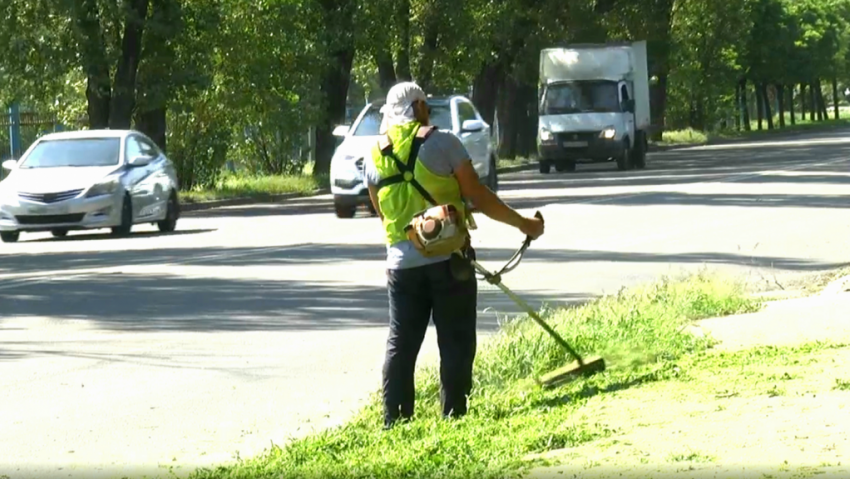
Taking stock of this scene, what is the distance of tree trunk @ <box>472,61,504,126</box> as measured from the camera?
5484 centimetres

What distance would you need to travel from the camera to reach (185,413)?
33.9 ft

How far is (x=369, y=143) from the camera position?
28281 mm

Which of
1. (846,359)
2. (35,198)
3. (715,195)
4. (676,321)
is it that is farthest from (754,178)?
(846,359)

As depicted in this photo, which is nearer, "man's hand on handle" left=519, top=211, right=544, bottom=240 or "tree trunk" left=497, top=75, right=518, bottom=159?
"man's hand on handle" left=519, top=211, right=544, bottom=240

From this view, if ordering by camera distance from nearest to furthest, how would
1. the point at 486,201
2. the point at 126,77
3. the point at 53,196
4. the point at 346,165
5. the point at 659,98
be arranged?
the point at 486,201 < the point at 53,196 < the point at 346,165 < the point at 126,77 < the point at 659,98

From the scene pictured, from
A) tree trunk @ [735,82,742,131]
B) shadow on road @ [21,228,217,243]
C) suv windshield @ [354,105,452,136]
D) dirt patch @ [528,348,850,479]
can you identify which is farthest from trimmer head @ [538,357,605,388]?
tree trunk @ [735,82,742,131]

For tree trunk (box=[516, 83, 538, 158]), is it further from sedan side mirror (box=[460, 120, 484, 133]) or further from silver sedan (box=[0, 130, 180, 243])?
silver sedan (box=[0, 130, 180, 243])

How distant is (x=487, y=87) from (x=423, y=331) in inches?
1825

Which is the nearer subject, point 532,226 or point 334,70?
point 532,226

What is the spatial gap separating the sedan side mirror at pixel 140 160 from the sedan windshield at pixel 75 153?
0.73ft

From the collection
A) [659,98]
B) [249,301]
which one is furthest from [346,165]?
[659,98]

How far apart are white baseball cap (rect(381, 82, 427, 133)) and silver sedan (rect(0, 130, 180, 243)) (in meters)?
A: 16.3

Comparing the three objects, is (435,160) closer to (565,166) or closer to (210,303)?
(210,303)

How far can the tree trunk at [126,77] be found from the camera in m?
36.9
